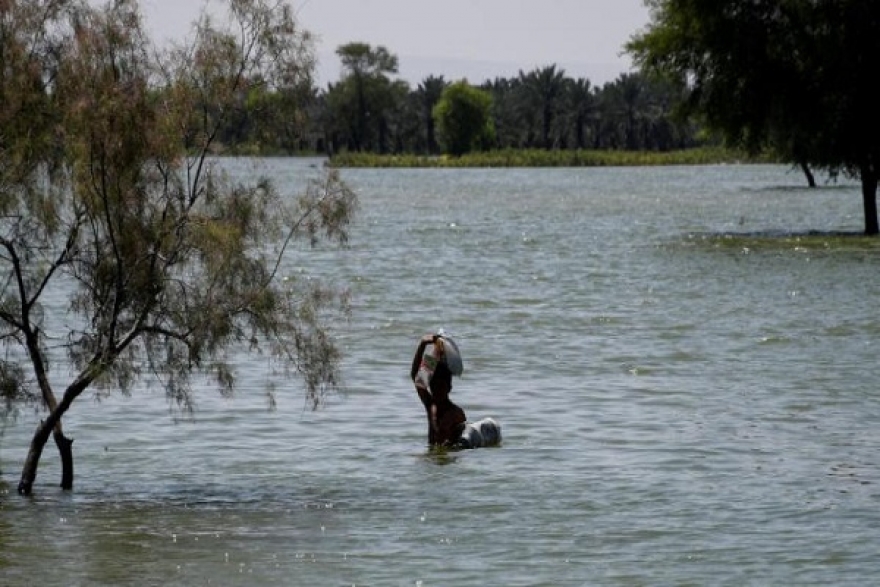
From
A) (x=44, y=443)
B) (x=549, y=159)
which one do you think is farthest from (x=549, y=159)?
(x=44, y=443)

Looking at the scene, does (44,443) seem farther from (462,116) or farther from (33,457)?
(462,116)

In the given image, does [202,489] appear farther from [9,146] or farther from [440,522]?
[9,146]

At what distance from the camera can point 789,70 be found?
52.4 metres

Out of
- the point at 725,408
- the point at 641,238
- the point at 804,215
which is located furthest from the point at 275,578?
the point at 804,215

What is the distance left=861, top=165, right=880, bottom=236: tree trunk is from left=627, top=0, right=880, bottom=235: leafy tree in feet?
0.14

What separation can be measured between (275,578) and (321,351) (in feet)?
9.06

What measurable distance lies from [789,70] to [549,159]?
128929 mm

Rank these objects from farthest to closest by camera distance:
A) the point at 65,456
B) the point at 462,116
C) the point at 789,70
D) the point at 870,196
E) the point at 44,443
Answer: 1. the point at 462,116
2. the point at 870,196
3. the point at 789,70
4. the point at 65,456
5. the point at 44,443

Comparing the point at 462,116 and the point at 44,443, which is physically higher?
the point at 462,116

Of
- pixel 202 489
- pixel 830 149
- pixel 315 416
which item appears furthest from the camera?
pixel 830 149

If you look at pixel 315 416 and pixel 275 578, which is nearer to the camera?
pixel 275 578

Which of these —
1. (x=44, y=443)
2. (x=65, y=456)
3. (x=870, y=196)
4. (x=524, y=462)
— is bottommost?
(x=524, y=462)

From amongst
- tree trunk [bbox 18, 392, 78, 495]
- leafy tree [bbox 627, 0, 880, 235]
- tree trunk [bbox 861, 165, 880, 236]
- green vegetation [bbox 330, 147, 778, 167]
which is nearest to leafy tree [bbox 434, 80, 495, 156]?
green vegetation [bbox 330, 147, 778, 167]

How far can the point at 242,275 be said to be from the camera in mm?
16219
